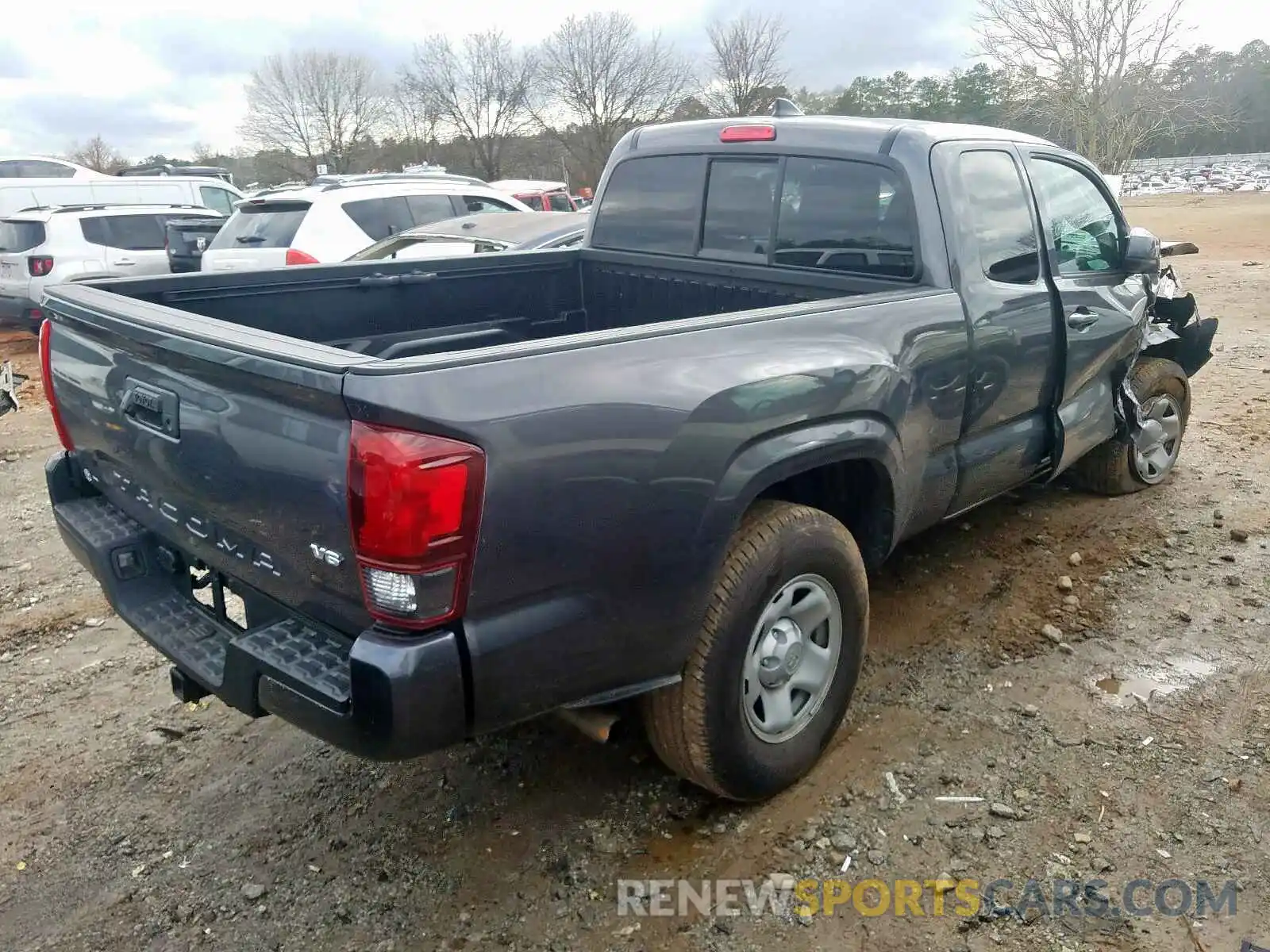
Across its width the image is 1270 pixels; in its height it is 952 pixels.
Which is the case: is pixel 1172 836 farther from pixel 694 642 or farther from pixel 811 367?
pixel 811 367

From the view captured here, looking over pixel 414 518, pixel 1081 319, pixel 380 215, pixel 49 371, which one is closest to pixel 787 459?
pixel 414 518

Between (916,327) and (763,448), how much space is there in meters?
0.89

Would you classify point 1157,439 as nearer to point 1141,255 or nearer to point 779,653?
point 1141,255

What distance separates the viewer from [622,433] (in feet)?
7.36

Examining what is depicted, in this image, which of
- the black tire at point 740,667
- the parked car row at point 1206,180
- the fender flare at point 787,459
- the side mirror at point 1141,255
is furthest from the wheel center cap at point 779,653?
the parked car row at point 1206,180

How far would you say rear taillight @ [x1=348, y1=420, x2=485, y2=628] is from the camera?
196 centimetres

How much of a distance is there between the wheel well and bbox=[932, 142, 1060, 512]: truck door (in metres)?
0.54

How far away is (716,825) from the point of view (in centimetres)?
288

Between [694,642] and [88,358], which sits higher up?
[88,358]

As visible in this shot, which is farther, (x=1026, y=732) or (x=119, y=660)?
→ (x=119, y=660)

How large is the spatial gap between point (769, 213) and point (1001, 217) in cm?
88

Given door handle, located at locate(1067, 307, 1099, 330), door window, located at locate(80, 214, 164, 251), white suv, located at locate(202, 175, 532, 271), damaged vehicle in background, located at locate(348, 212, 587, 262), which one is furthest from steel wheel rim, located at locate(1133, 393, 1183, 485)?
door window, located at locate(80, 214, 164, 251)

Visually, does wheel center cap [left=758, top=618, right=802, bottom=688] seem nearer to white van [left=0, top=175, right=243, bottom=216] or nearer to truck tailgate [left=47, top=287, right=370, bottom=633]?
truck tailgate [left=47, top=287, right=370, bottom=633]

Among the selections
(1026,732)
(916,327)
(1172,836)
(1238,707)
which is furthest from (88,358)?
(1238,707)
